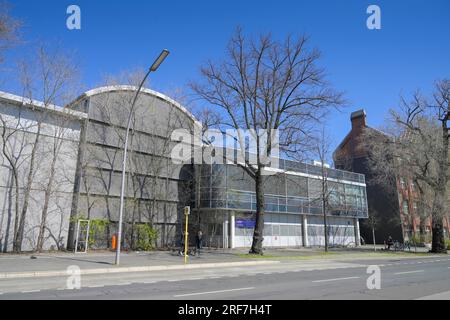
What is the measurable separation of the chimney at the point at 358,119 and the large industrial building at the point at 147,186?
26660mm

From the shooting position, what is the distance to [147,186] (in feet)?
106

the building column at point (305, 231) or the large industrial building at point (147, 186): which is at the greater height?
the large industrial building at point (147, 186)

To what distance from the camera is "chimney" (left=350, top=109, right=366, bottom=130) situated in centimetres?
Answer: 6281

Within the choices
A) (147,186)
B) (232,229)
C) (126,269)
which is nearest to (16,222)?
(147,186)

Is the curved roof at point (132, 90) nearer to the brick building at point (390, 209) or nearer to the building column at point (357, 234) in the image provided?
the brick building at point (390, 209)

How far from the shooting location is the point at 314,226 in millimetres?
42219

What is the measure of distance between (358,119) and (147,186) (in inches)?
1808

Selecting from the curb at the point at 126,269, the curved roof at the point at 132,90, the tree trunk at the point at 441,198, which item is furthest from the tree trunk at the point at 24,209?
the tree trunk at the point at 441,198

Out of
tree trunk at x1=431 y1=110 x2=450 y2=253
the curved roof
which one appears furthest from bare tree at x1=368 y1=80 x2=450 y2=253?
the curved roof

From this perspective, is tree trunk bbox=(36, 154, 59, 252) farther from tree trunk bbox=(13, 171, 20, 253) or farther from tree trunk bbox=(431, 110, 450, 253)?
tree trunk bbox=(431, 110, 450, 253)

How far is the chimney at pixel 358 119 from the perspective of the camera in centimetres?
6281

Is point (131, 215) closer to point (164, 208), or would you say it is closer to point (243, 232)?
point (164, 208)

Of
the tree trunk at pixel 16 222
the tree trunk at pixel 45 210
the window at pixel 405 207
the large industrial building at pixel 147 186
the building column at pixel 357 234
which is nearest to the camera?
the tree trunk at pixel 16 222
